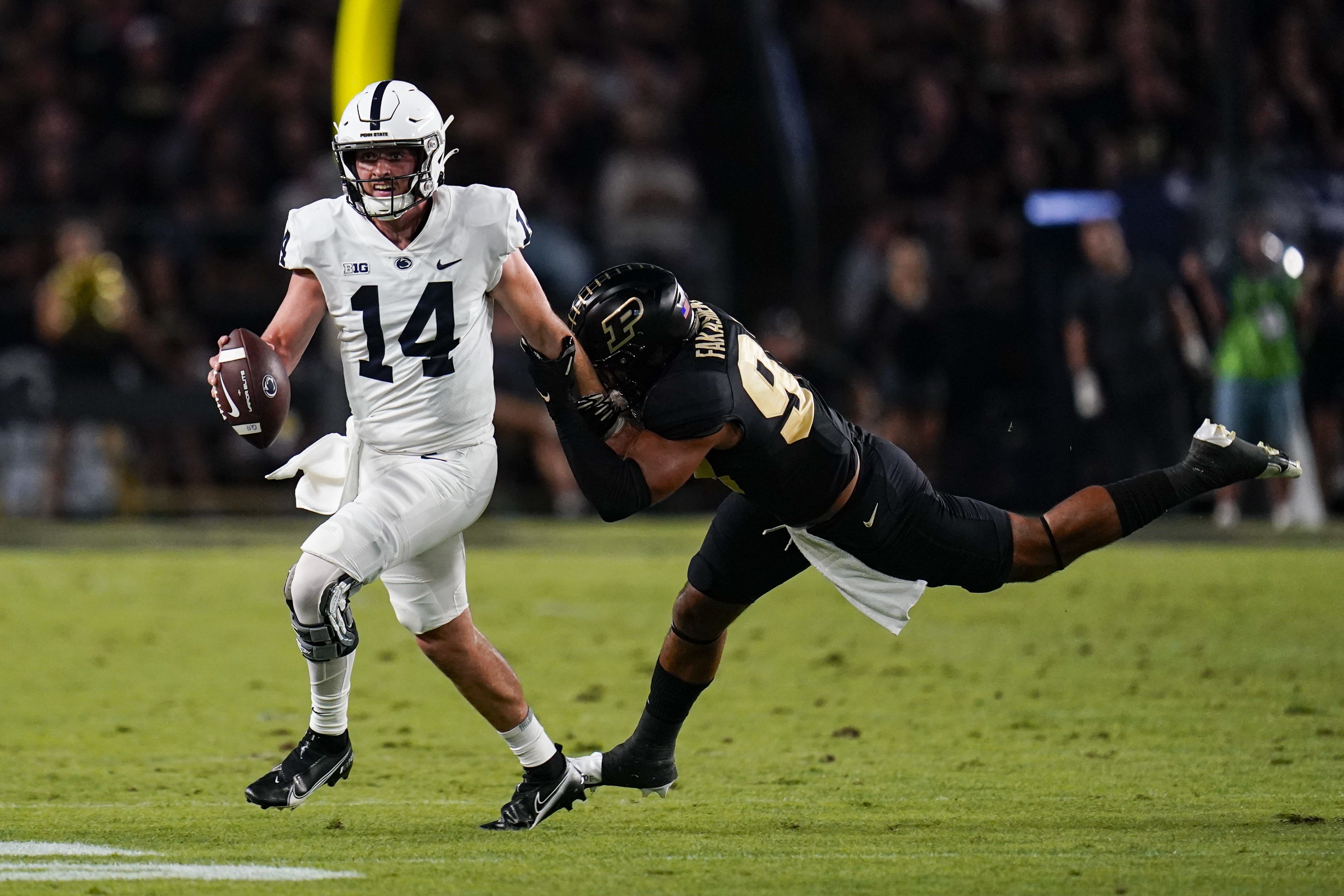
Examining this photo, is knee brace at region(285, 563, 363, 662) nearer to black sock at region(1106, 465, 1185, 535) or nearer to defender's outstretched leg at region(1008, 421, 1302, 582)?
defender's outstretched leg at region(1008, 421, 1302, 582)

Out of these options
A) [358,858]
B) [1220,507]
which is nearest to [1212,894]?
[358,858]

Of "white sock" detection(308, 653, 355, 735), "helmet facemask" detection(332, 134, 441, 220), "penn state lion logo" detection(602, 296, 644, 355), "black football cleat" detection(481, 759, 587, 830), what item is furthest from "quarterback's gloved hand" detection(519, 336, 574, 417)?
"black football cleat" detection(481, 759, 587, 830)

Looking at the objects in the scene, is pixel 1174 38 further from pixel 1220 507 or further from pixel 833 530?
pixel 833 530

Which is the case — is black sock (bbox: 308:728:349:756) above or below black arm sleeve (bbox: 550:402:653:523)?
below

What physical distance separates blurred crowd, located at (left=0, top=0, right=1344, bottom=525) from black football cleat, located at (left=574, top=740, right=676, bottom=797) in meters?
7.97

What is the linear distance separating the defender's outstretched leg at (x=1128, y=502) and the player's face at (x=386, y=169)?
1.99m

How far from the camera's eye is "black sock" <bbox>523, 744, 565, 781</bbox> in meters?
5.34

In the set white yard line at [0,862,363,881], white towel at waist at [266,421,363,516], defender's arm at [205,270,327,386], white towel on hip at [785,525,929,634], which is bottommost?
white yard line at [0,862,363,881]

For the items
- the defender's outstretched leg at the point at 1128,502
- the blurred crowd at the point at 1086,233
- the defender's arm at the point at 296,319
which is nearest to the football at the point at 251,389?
the defender's arm at the point at 296,319

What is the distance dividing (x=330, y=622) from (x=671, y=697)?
118 centimetres

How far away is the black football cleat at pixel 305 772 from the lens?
5.26 metres

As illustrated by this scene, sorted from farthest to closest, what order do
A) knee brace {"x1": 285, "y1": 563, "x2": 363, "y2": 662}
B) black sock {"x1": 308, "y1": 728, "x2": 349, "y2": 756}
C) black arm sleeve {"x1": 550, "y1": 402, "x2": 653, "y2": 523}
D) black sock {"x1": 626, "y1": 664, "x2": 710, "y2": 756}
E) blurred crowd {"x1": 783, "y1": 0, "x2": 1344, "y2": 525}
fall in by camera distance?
blurred crowd {"x1": 783, "y1": 0, "x2": 1344, "y2": 525}, black sock {"x1": 626, "y1": 664, "x2": 710, "y2": 756}, black sock {"x1": 308, "y1": 728, "x2": 349, "y2": 756}, black arm sleeve {"x1": 550, "y1": 402, "x2": 653, "y2": 523}, knee brace {"x1": 285, "y1": 563, "x2": 363, "y2": 662}

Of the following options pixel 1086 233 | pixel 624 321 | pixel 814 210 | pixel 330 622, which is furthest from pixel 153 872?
pixel 814 210

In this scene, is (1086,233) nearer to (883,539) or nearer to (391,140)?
(883,539)
